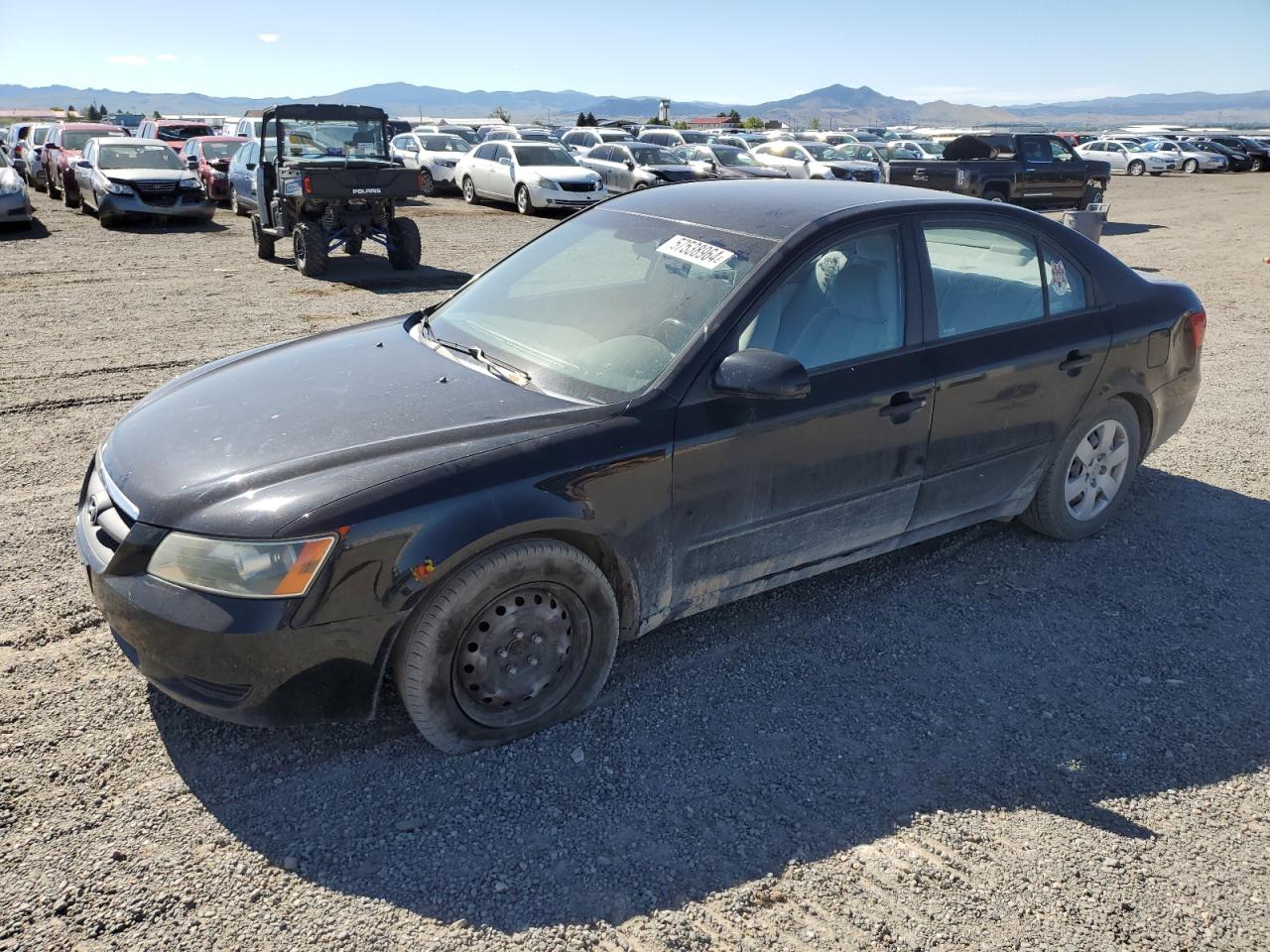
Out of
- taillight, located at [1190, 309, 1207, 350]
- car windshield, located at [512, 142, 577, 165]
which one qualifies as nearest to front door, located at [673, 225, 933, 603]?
taillight, located at [1190, 309, 1207, 350]

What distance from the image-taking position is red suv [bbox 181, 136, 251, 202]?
20.1 m

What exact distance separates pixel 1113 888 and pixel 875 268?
2.29 m

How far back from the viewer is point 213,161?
20844 millimetres

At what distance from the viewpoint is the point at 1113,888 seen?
8.71 feet

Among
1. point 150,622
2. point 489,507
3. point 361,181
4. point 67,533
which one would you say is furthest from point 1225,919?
point 361,181

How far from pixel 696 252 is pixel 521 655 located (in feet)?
5.46

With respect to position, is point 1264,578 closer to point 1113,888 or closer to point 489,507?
point 1113,888

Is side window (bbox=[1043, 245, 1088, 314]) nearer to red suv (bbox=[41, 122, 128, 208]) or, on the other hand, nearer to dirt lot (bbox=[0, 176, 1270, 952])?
dirt lot (bbox=[0, 176, 1270, 952])

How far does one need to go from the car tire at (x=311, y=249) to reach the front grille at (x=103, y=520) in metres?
9.22

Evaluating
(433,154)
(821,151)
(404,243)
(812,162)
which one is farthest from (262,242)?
(821,151)

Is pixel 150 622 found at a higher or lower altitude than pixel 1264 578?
higher

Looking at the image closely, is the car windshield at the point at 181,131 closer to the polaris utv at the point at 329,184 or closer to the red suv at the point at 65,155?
the red suv at the point at 65,155

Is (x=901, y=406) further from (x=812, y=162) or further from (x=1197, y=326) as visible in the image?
(x=812, y=162)

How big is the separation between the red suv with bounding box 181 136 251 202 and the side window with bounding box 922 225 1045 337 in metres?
18.3
